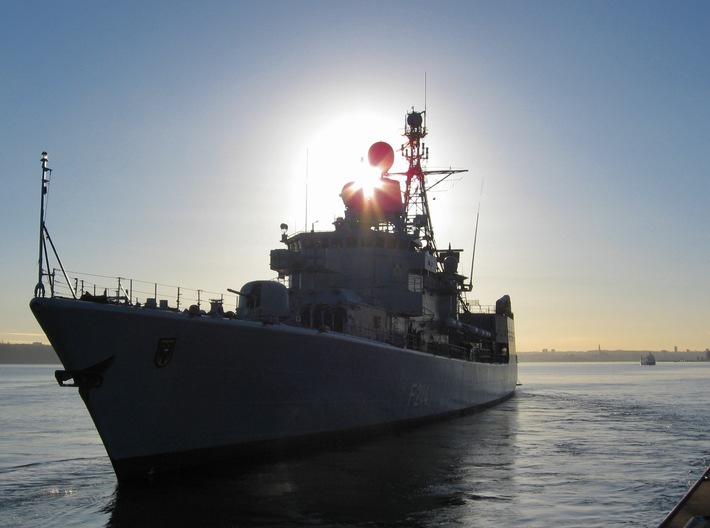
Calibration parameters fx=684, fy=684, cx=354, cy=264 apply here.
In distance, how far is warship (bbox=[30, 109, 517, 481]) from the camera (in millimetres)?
11820

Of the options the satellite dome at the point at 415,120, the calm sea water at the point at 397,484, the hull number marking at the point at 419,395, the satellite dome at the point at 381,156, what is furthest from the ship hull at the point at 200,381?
the satellite dome at the point at 415,120

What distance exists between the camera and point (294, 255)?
21.5 metres

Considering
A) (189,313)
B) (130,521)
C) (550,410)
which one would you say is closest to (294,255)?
(189,313)

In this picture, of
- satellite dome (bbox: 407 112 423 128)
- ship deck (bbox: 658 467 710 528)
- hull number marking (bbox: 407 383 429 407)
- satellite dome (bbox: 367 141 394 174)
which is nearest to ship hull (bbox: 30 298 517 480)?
hull number marking (bbox: 407 383 429 407)

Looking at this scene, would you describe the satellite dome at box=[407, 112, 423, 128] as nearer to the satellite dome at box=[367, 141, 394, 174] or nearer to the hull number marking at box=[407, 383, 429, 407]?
the satellite dome at box=[367, 141, 394, 174]

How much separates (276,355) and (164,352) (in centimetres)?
271

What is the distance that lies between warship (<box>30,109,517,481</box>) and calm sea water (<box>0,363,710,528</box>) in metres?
0.78

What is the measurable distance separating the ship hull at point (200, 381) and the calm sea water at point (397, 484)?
25.0 inches

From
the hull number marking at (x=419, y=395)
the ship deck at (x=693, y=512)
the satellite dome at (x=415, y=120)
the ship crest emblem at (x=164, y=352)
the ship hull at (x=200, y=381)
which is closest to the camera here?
the ship deck at (x=693, y=512)

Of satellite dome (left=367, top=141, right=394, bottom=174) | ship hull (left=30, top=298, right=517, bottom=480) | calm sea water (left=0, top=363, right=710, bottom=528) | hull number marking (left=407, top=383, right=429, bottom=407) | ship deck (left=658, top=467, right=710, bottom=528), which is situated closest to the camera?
ship deck (left=658, top=467, right=710, bottom=528)

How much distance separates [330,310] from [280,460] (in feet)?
18.0

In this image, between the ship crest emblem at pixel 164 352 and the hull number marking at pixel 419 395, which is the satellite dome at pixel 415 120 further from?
the ship crest emblem at pixel 164 352

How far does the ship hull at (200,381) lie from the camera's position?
1168 centimetres

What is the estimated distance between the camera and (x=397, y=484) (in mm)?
12797
